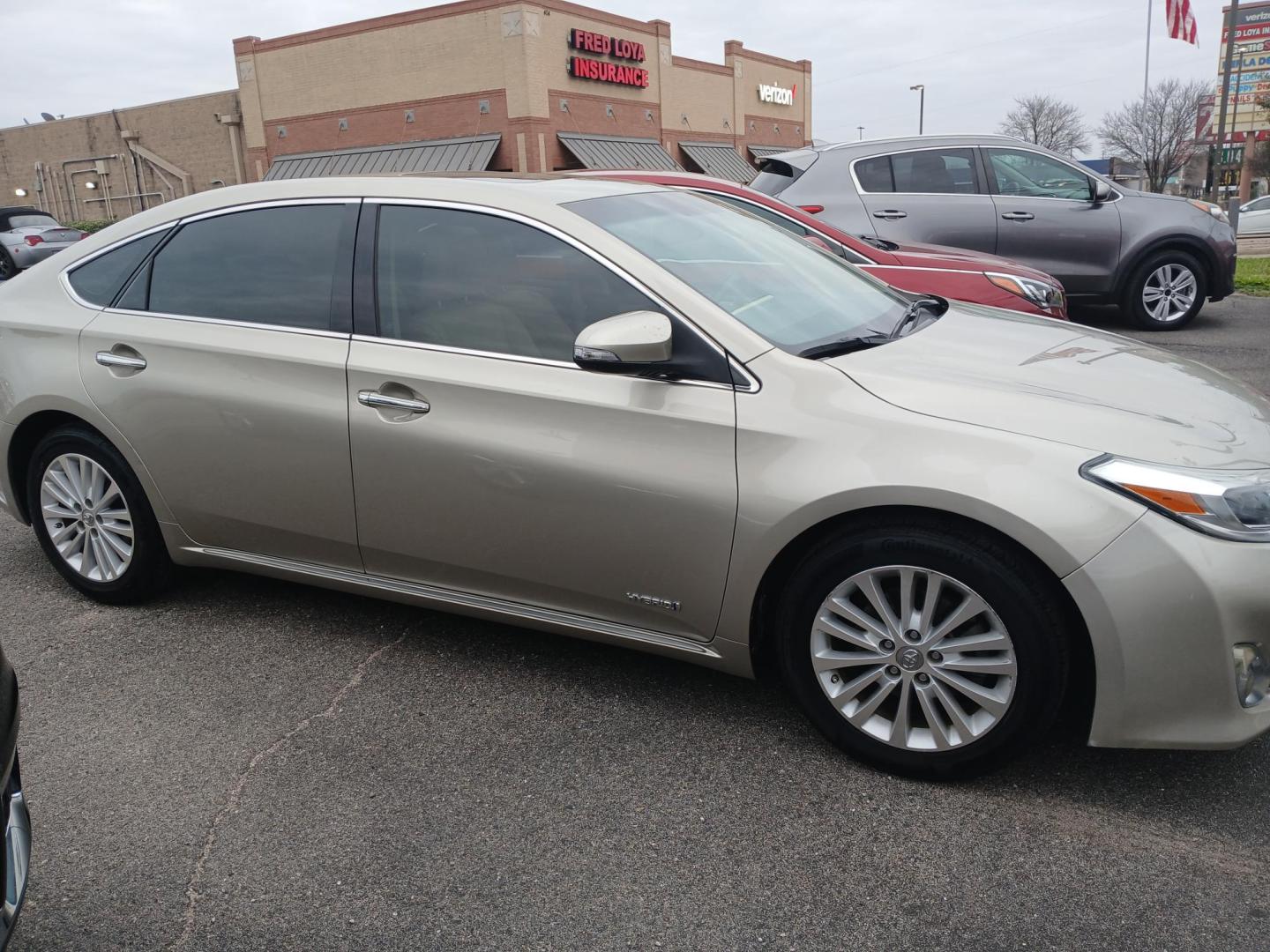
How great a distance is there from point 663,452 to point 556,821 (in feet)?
3.44

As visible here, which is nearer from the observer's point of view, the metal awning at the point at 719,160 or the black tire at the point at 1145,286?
the black tire at the point at 1145,286

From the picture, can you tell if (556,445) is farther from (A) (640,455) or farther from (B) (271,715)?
(B) (271,715)

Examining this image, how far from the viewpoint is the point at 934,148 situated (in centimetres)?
995

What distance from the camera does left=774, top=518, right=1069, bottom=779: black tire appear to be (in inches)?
103

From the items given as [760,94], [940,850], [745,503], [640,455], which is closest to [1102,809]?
[940,850]

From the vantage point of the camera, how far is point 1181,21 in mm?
23594

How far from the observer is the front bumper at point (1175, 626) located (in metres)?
2.48

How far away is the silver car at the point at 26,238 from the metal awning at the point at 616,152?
13.3 metres

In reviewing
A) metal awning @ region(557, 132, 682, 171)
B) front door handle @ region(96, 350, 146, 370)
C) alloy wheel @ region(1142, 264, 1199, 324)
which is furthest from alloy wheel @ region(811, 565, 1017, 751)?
metal awning @ region(557, 132, 682, 171)

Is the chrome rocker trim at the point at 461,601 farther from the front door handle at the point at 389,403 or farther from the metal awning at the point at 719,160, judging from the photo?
the metal awning at the point at 719,160

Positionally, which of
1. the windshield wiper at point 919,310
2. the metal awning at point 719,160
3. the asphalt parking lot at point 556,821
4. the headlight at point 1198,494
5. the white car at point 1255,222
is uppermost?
the metal awning at point 719,160

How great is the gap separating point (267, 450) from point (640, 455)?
1.42 meters

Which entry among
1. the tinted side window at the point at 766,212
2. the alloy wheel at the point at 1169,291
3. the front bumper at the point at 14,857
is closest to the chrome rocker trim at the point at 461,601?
the front bumper at the point at 14,857

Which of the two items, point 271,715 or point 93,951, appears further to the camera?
point 271,715
